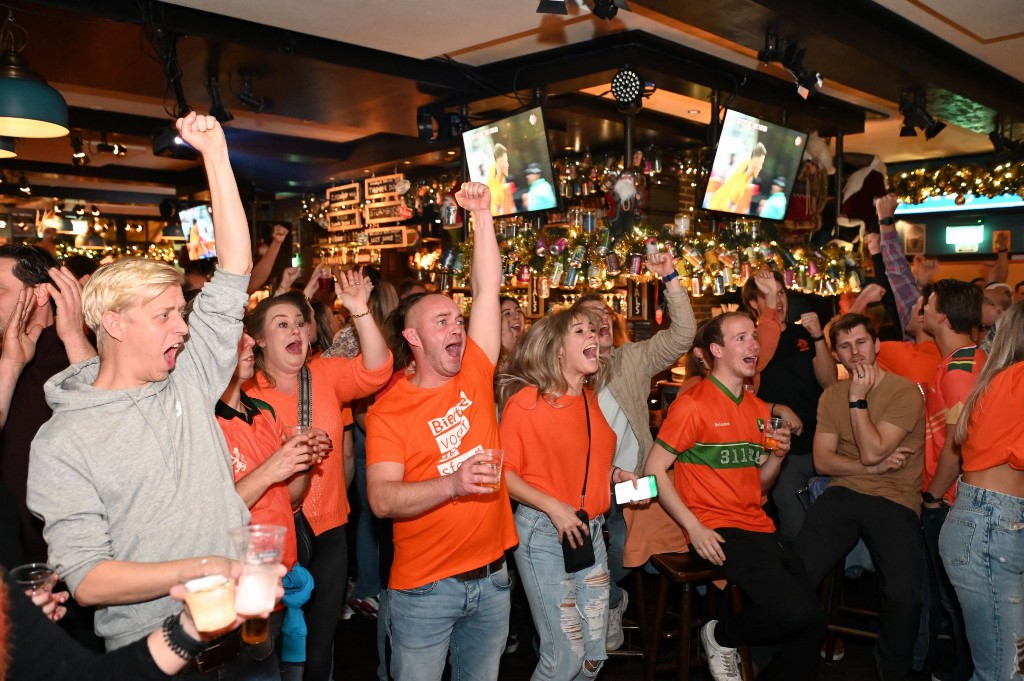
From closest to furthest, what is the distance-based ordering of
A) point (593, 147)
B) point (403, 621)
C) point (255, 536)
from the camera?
point (255, 536), point (403, 621), point (593, 147)

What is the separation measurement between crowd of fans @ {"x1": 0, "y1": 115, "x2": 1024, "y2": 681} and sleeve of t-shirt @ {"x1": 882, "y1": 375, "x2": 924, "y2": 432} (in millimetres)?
11

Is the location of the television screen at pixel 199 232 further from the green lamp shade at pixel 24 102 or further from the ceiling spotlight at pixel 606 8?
the ceiling spotlight at pixel 606 8

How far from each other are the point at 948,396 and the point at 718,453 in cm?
114

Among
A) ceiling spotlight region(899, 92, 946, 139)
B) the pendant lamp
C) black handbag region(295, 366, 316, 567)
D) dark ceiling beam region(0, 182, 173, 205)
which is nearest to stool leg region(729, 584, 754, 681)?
black handbag region(295, 366, 316, 567)

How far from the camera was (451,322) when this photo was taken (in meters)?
2.77

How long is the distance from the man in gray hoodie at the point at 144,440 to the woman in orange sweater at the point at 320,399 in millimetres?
1104

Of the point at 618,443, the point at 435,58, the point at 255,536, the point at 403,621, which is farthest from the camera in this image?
the point at 435,58

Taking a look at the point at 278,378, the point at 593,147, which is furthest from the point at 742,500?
the point at 593,147

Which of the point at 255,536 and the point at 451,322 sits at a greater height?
the point at 451,322

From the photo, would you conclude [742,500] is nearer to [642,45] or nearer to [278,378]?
[278,378]

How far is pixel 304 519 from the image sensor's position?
305 cm

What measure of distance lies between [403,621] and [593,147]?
702cm

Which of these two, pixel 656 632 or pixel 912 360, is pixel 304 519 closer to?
pixel 656 632

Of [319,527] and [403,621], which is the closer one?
[403,621]
